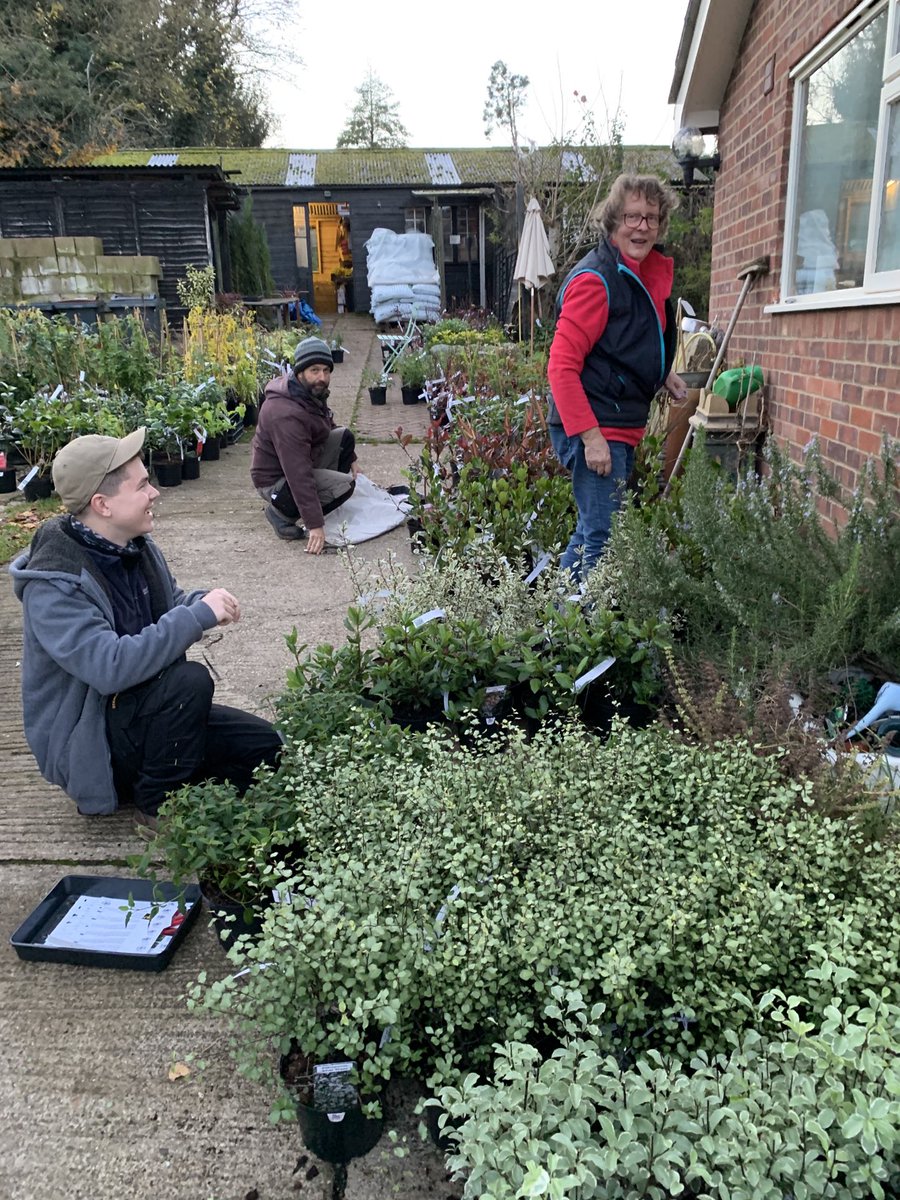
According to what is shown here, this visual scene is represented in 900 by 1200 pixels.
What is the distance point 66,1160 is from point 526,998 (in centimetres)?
101

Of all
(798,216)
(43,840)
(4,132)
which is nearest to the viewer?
(43,840)

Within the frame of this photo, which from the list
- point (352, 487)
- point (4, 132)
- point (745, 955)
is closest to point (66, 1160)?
point (745, 955)

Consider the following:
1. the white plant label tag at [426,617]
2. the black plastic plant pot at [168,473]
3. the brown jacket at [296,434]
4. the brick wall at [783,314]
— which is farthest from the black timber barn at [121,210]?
the white plant label tag at [426,617]

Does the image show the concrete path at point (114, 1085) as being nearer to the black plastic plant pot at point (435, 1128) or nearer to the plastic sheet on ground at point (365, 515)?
the black plastic plant pot at point (435, 1128)

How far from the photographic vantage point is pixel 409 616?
310 cm

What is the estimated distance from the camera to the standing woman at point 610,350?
3682 millimetres

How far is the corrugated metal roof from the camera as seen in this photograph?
23.8 meters

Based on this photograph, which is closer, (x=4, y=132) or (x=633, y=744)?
(x=633, y=744)

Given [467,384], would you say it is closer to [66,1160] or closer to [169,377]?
[169,377]

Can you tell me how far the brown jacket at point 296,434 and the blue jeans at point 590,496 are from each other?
2157mm

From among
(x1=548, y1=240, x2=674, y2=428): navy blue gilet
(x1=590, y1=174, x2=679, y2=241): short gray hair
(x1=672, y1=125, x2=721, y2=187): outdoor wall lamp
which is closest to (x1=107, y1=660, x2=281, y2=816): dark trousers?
(x1=548, y1=240, x2=674, y2=428): navy blue gilet

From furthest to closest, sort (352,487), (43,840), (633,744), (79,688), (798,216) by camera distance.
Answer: (352,487) < (798,216) < (43,840) < (79,688) < (633,744)

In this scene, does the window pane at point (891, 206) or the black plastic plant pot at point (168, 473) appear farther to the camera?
the black plastic plant pot at point (168, 473)

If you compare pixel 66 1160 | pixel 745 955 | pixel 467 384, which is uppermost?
pixel 467 384
